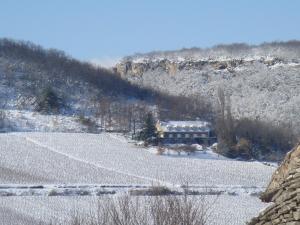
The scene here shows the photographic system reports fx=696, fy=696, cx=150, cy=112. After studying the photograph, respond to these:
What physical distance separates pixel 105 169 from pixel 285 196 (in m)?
50.5

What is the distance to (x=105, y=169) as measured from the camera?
56.2 meters

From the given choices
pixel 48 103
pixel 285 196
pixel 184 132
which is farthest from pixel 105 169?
pixel 285 196

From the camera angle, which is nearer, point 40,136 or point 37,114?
point 40,136

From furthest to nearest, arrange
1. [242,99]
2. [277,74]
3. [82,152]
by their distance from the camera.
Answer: [277,74] → [242,99] → [82,152]

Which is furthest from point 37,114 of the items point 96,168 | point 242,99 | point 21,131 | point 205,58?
point 205,58

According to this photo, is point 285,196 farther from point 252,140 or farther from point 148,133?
point 252,140

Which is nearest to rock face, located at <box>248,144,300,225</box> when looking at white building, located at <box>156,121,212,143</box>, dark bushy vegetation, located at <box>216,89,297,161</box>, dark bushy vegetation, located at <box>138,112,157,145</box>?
dark bushy vegetation, located at <box>216,89,297,161</box>

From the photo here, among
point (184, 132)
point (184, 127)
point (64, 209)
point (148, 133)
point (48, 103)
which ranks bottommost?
point (64, 209)

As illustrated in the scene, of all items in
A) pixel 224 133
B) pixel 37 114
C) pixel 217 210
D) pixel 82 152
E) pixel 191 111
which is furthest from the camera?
pixel 191 111

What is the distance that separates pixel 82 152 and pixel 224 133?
2008cm

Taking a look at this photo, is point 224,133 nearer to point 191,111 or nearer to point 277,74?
point 191,111

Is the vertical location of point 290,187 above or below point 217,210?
above

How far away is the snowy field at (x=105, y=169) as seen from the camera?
39969 mm

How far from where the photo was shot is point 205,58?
187 m
